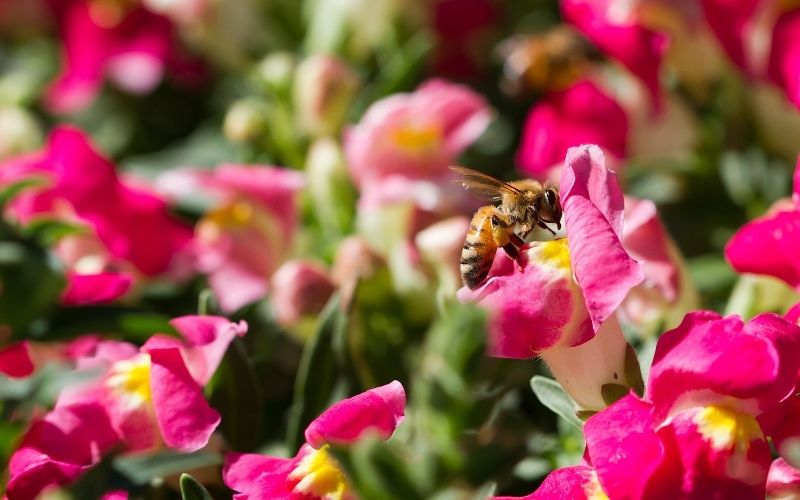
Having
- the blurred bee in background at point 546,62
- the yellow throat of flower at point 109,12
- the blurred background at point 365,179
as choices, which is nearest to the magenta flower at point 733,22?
the blurred background at point 365,179

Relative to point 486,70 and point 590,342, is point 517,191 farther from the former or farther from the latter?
point 486,70

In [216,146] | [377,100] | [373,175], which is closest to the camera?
[373,175]

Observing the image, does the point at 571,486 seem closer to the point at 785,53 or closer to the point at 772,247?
the point at 772,247

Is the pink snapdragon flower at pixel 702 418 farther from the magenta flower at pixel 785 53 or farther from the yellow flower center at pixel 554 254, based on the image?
the magenta flower at pixel 785 53

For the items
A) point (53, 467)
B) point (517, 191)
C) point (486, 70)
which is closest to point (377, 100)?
point (486, 70)

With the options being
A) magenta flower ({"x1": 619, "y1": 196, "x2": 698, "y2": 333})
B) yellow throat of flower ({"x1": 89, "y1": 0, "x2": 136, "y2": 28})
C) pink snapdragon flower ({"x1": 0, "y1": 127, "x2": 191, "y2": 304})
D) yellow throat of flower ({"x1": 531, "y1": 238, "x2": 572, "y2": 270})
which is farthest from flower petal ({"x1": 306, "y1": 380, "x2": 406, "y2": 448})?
yellow throat of flower ({"x1": 89, "y1": 0, "x2": 136, "y2": 28})

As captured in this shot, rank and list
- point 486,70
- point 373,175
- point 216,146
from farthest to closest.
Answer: point 486,70, point 216,146, point 373,175

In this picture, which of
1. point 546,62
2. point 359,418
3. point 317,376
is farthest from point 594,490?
point 546,62
